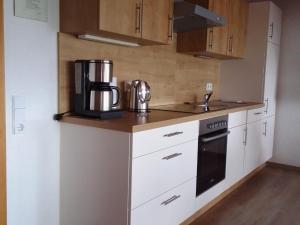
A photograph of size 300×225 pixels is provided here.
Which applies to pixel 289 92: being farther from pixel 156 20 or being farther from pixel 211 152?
pixel 156 20

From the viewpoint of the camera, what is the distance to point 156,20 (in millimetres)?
2213

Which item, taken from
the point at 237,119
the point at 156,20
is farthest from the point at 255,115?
the point at 156,20

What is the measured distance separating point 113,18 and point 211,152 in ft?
4.52

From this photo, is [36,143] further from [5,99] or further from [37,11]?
[37,11]

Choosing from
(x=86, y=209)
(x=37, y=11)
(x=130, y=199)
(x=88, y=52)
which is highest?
(x=37, y=11)

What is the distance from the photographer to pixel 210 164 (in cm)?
257

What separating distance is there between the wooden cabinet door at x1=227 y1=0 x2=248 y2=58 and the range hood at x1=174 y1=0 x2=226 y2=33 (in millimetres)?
678

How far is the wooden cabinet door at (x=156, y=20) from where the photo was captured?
6.89 feet

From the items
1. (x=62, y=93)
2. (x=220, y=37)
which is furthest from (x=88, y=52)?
(x=220, y=37)

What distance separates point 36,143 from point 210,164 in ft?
4.67

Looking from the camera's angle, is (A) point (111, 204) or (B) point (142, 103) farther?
(B) point (142, 103)

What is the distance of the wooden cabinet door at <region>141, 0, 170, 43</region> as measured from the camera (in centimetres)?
210

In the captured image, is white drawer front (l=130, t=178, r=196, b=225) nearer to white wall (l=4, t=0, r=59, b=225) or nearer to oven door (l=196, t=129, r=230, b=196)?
oven door (l=196, t=129, r=230, b=196)

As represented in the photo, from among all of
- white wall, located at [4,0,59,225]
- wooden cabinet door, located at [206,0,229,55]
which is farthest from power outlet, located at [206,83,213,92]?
white wall, located at [4,0,59,225]
